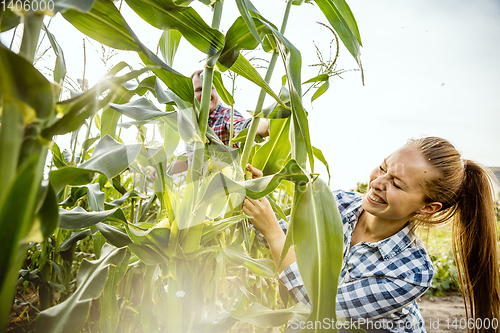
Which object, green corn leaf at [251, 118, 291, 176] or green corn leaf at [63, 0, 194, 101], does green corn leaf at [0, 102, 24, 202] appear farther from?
green corn leaf at [251, 118, 291, 176]

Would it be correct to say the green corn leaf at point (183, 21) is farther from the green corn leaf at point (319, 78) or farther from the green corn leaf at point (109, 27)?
the green corn leaf at point (319, 78)

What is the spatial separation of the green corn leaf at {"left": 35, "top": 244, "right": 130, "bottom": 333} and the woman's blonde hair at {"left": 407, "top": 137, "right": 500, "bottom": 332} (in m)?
0.87

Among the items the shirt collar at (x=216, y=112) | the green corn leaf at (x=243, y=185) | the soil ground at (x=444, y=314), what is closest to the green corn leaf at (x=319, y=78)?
the green corn leaf at (x=243, y=185)

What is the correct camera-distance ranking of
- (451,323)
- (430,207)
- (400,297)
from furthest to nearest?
(451,323) < (430,207) < (400,297)

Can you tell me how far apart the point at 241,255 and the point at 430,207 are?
0.66 m

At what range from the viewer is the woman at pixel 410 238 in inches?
27.8

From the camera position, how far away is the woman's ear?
0.83m

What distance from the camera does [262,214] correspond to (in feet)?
2.01

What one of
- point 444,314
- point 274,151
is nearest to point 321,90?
point 274,151

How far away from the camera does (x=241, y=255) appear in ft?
1.74

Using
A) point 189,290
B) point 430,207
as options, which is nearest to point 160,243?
point 189,290

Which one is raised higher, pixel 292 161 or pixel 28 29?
pixel 28 29

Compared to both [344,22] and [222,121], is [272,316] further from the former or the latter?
[222,121]

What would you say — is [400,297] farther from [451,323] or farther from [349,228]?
[451,323]
